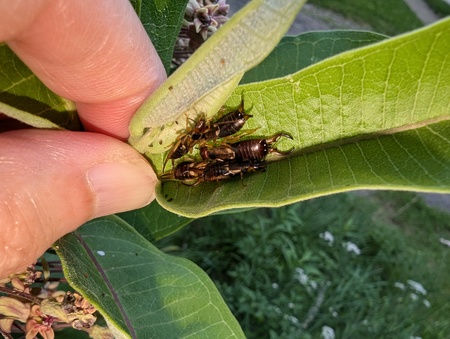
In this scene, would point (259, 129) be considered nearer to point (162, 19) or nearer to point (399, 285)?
point (162, 19)

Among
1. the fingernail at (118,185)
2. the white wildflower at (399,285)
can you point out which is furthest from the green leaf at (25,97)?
the white wildflower at (399,285)

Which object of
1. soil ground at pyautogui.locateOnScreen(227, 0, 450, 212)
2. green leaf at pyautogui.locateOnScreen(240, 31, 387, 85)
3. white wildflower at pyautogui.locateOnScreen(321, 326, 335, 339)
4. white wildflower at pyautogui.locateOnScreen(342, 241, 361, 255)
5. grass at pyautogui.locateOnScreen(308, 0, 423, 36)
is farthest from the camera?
grass at pyautogui.locateOnScreen(308, 0, 423, 36)

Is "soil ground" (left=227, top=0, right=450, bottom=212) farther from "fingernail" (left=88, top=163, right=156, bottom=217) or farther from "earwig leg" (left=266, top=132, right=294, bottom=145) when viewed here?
"earwig leg" (left=266, top=132, right=294, bottom=145)

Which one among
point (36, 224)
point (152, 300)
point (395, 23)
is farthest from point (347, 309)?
point (395, 23)

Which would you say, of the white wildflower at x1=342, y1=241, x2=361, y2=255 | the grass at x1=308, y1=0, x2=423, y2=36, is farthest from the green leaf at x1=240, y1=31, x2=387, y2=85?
the grass at x1=308, y1=0, x2=423, y2=36

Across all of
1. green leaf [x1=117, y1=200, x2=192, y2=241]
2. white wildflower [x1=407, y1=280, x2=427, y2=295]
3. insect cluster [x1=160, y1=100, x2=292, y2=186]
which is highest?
insect cluster [x1=160, y1=100, x2=292, y2=186]

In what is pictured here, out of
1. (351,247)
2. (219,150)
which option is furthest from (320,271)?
(219,150)

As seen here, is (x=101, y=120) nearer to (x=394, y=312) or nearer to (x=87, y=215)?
(x=87, y=215)
